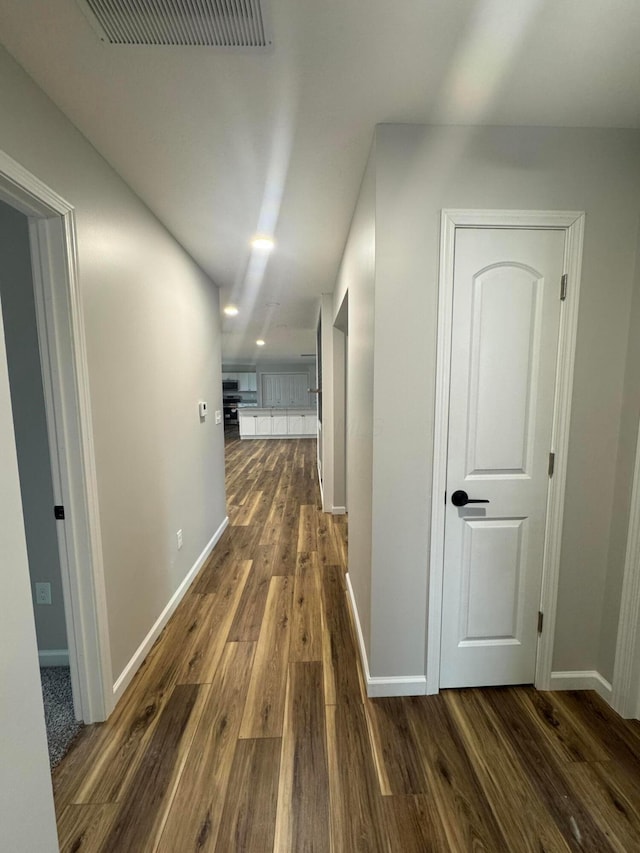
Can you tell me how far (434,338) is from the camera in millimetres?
1474

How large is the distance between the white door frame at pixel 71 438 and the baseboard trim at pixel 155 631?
0.31ft

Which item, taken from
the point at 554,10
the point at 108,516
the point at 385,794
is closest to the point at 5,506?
the point at 108,516

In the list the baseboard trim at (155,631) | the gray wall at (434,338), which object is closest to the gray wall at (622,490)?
the gray wall at (434,338)

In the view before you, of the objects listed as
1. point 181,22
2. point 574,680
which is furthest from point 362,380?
point 574,680

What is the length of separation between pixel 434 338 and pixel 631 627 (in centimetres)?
153

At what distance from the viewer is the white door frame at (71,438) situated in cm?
133

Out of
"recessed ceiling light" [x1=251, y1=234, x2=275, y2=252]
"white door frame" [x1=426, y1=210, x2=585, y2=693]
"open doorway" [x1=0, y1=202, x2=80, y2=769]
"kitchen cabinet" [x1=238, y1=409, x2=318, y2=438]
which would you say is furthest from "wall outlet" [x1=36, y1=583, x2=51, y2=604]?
"kitchen cabinet" [x1=238, y1=409, x2=318, y2=438]

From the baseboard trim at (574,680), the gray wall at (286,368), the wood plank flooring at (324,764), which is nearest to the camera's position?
the wood plank flooring at (324,764)

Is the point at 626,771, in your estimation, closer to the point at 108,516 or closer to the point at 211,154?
the point at 108,516

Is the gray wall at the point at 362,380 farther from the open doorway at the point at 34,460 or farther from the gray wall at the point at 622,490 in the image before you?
the open doorway at the point at 34,460

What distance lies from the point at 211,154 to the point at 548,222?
4.90 feet

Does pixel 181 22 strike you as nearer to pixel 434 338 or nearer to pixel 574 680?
pixel 434 338

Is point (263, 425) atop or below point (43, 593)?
atop

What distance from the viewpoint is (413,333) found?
57.8 inches
